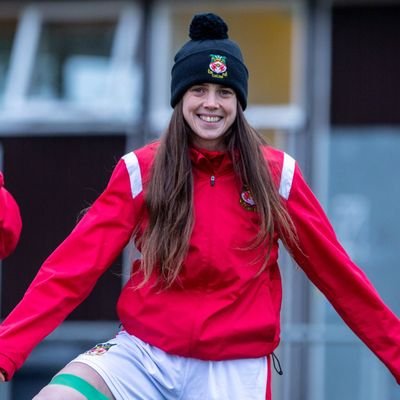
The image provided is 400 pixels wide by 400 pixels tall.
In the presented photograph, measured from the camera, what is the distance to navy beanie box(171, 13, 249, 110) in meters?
4.32

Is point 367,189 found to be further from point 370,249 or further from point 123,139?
point 123,139

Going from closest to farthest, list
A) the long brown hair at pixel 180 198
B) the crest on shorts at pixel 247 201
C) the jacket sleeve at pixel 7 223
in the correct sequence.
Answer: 1. the long brown hair at pixel 180 198
2. the crest on shorts at pixel 247 201
3. the jacket sleeve at pixel 7 223

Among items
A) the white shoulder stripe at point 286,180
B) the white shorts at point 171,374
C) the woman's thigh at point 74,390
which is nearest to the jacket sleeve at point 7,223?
the white shorts at point 171,374

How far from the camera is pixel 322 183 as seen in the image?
854 centimetres

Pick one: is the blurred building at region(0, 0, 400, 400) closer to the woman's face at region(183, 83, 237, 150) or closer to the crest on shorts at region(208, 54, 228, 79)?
the woman's face at region(183, 83, 237, 150)

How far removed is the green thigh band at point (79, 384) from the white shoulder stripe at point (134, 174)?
2.43 ft

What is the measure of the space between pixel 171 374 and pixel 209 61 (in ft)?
3.91

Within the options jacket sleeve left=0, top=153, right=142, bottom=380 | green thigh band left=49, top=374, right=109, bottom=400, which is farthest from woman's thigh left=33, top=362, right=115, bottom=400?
jacket sleeve left=0, top=153, right=142, bottom=380

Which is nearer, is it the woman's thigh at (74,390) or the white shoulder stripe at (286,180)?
the woman's thigh at (74,390)

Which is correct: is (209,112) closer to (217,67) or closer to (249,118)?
(217,67)

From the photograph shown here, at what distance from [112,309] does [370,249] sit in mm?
2021

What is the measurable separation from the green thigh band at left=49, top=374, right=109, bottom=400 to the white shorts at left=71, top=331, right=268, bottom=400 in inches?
5.6

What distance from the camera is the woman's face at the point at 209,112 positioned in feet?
14.1

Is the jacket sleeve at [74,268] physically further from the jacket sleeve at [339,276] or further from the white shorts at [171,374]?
the jacket sleeve at [339,276]
